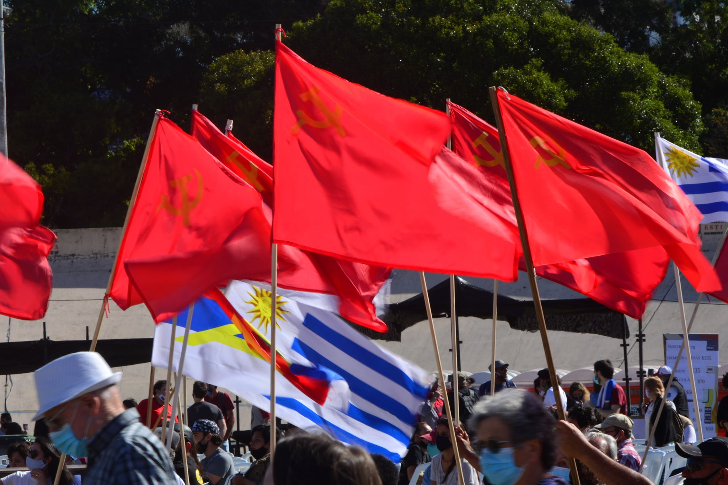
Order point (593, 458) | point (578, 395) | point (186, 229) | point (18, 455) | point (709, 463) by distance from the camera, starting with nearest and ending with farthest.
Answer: point (593, 458) → point (709, 463) → point (186, 229) → point (18, 455) → point (578, 395)

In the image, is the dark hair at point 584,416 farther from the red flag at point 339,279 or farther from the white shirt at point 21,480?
the white shirt at point 21,480

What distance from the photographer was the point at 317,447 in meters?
2.19

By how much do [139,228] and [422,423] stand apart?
301cm

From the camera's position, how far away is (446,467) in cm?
611

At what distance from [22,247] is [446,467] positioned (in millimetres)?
3149

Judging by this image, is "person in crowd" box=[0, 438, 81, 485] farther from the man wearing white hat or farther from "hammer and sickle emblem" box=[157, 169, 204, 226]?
the man wearing white hat

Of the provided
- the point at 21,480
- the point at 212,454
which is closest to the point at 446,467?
the point at 212,454

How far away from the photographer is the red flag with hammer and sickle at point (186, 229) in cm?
547

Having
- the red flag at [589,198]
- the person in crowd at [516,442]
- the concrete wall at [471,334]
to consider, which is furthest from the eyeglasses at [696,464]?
the concrete wall at [471,334]

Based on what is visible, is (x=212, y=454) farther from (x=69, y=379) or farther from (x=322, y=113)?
(x=69, y=379)

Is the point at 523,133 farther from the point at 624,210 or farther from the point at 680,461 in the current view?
the point at 680,461

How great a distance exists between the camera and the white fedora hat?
285cm

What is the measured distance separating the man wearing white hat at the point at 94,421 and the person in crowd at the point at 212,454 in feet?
12.9

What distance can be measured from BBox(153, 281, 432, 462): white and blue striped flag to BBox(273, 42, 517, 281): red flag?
47.1 inches
